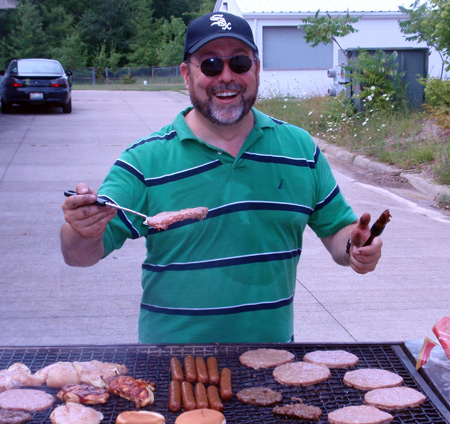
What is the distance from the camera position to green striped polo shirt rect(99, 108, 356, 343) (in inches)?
100

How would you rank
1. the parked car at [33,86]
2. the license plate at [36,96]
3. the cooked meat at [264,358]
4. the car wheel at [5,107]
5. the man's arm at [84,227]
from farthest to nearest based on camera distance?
the car wheel at [5,107], the license plate at [36,96], the parked car at [33,86], the cooked meat at [264,358], the man's arm at [84,227]

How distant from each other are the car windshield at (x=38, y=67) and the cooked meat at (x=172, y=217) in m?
18.0

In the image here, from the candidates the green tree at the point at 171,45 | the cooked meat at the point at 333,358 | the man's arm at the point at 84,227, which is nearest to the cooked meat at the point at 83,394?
the man's arm at the point at 84,227

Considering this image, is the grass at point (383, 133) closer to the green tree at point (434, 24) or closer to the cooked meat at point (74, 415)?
the green tree at point (434, 24)

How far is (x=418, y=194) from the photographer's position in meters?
9.98

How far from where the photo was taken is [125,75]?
49531mm

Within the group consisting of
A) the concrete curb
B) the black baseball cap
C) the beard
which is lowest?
the concrete curb

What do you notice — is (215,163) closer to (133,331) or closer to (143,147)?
(143,147)

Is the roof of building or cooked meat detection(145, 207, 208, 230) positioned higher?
the roof of building

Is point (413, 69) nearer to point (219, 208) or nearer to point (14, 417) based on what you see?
point (219, 208)

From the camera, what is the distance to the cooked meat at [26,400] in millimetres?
2062

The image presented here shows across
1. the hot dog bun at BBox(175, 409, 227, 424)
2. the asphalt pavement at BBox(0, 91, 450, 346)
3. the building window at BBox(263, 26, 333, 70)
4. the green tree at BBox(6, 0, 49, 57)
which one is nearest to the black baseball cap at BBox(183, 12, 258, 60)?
the hot dog bun at BBox(175, 409, 227, 424)

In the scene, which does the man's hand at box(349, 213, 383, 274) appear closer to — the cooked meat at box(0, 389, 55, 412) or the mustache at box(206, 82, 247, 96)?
the mustache at box(206, 82, 247, 96)

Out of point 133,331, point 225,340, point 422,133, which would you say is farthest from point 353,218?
point 422,133
